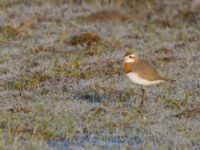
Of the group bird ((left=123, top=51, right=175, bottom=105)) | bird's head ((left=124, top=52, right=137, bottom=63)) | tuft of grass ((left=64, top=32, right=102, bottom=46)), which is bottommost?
tuft of grass ((left=64, top=32, right=102, bottom=46))

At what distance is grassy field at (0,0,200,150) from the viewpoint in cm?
757

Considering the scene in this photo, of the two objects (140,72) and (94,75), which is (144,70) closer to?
(140,72)

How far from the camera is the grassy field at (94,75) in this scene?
7.57 metres

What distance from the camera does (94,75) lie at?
10461 mm

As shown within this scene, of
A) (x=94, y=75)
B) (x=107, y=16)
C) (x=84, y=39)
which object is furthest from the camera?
(x=107, y=16)

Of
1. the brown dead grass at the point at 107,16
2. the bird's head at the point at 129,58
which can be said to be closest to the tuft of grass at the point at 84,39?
the brown dead grass at the point at 107,16

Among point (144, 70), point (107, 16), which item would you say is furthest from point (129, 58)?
point (107, 16)

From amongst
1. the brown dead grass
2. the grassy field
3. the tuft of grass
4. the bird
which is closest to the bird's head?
the bird

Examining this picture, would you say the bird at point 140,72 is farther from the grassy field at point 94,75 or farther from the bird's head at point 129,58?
the grassy field at point 94,75

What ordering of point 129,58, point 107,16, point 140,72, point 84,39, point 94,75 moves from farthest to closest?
1. point 107,16
2. point 84,39
3. point 94,75
4. point 129,58
5. point 140,72

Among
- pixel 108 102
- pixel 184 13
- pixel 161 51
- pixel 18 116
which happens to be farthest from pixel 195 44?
pixel 18 116

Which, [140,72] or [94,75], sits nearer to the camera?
[140,72]

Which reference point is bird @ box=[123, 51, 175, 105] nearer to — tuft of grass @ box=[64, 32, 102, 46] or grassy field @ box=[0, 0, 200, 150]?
grassy field @ box=[0, 0, 200, 150]

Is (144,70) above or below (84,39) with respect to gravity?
above
